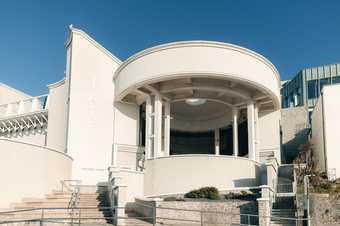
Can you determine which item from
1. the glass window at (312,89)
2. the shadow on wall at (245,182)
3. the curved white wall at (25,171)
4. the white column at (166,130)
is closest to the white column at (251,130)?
the shadow on wall at (245,182)

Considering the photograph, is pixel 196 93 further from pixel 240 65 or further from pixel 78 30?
pixel 78 30

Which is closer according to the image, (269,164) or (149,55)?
(269,164)

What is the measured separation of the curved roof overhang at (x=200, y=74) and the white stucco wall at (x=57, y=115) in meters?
3.85

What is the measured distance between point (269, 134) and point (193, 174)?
7828 mm

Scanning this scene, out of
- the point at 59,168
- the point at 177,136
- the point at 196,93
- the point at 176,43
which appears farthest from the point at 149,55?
the point at 177,136

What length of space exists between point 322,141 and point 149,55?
470 inches

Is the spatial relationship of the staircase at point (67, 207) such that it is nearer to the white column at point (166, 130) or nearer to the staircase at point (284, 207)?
the white column at point (166, 130)

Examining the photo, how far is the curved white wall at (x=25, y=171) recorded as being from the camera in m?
17.3

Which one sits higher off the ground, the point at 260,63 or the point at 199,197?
the point at 260,63

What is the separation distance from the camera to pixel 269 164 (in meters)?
20.3

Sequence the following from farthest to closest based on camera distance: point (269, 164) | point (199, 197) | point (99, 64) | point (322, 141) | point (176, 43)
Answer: point (99, 64), point (322, 141), point (176, 43), point (269, 164), point (199, 197)

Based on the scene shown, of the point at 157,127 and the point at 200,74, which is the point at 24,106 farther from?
the point at 200,74

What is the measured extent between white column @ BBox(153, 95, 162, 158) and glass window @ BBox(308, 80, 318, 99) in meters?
24.2

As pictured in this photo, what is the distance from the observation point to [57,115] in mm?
27844
